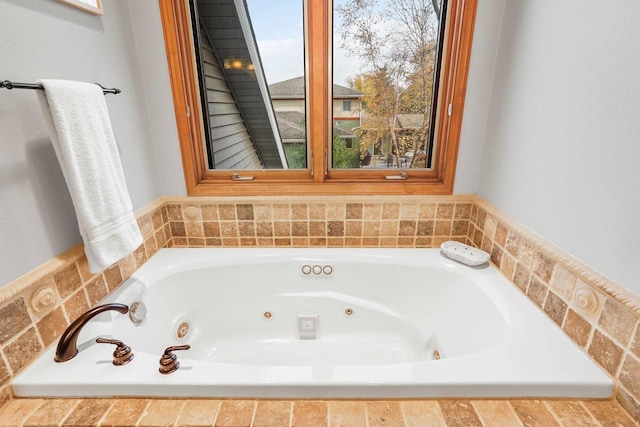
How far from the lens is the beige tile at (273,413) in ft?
2.53

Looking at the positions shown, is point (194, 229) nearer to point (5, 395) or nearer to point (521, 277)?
point (5, 395)

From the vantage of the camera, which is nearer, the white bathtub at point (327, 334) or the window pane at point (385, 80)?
the white bathtub at point (327, 334)

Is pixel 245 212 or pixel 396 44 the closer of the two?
pixel 396 44

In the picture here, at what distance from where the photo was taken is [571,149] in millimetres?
958

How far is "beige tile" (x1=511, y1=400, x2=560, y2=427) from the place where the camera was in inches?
29.7

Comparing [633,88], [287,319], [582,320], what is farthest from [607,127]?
[287,319]

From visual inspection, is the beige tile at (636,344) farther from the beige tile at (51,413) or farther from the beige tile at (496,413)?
the beige tile at (51,413)

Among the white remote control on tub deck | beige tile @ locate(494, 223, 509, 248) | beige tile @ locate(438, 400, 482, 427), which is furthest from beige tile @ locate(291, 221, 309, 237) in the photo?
beige tile @ locate(438, 400, 482, 427)

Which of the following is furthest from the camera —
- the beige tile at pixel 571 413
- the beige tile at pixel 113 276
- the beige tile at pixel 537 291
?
the beige tile at pixel 113 276

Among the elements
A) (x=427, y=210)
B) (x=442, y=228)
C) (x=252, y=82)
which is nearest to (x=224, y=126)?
(x=252, y=82)

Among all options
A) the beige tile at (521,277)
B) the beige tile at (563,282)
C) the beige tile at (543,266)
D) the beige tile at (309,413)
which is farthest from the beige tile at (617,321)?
the beige tile at (309,413)

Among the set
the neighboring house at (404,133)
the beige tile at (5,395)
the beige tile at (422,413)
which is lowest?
the beige tile at (422,413)

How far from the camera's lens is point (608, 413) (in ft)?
2.56

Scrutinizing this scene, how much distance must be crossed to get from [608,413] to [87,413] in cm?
135
